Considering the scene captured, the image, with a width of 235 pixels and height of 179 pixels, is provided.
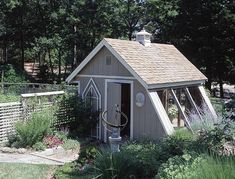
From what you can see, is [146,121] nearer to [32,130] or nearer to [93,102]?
[93,102]

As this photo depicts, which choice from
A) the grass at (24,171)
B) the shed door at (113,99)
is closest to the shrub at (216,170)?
the grass at (24,171)

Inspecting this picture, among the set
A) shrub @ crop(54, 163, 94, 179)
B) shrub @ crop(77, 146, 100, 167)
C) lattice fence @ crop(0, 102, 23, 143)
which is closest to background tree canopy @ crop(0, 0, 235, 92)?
lattice fence @ crop(0, 102, 23, 143)

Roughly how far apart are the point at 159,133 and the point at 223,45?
20.4 meters

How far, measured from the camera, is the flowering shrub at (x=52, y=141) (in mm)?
11849

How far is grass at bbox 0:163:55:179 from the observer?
8.52 meters

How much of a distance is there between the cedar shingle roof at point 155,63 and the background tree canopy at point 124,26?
1613 cm

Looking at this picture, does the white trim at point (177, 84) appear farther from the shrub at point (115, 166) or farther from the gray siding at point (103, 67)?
the shrub at point (115, 166)

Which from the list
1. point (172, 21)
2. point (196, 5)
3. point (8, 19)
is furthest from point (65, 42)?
point (196, 5)

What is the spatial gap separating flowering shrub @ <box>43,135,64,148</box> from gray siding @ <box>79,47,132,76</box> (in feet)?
9.63

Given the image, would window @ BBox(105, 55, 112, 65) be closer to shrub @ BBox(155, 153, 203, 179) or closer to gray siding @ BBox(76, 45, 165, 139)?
gray siding @ BBox(76, 45, 165, 139)

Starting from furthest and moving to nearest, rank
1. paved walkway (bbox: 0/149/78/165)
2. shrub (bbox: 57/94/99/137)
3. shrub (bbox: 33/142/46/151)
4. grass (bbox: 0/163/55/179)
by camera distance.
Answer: shrub (bbox: 57/94/99/137) < shrub (bbox: 33/142/46/151) < paved walkway (bbox: 0/149/78/165) < grass (bbox: 0/163/55/179)

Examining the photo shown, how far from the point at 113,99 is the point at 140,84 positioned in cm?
145

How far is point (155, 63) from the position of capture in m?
13.5

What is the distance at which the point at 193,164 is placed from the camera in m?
5.03
